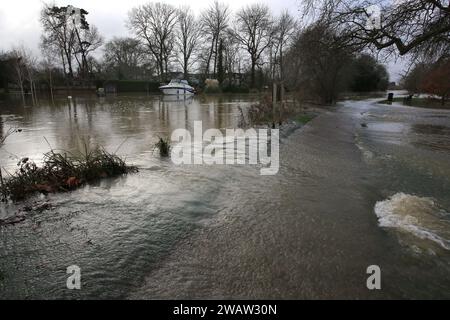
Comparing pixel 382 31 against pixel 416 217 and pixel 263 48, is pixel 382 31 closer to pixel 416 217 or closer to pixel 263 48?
pixel 416 217

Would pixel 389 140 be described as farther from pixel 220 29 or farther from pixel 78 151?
pixel 220 29

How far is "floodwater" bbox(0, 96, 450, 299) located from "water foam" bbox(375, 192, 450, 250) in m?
0.03

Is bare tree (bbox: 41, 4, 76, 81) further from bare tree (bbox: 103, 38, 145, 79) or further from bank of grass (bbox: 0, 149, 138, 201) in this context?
bank of grass (bbox: 0, 149, 138, 201)

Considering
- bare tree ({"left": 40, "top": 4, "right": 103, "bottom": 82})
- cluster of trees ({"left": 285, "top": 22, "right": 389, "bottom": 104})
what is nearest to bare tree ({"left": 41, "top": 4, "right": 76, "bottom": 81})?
bare tree ({"left": 40, "top": 4, "right": 103, "bottom": 82})

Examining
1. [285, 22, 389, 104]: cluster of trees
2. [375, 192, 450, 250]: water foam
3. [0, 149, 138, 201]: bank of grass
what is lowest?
[375, 192, 450, 250]: water foam

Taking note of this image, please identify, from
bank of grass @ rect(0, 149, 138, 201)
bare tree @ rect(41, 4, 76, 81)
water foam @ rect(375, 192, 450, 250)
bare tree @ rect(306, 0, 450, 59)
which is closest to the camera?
water foam @ rect(375, 192, 450, 250)

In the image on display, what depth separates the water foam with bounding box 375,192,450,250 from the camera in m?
4.72

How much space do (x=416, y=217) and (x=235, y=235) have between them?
9.45 feet

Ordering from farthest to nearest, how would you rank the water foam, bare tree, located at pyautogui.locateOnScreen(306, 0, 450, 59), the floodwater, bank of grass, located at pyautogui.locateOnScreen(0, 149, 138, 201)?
bare tree, located at pyautogui.locateOnScreen(306, 0, 450, 59) → bank of grass, located at pyautogui.locateOnScreen(0, 149, 138, 201) → the water foam → the floodwater

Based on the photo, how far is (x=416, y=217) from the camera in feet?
17.4

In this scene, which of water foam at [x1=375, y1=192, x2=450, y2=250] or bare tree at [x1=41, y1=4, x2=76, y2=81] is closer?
water foam at [x1=375, y1=192, x2=450, y2=250]

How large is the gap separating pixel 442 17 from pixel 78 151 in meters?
12.3

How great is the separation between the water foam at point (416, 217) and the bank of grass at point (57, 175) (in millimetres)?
4774
